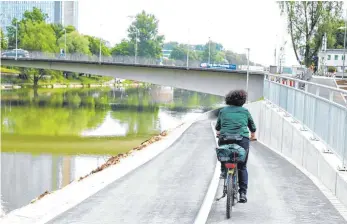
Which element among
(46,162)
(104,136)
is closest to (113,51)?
(104,136)

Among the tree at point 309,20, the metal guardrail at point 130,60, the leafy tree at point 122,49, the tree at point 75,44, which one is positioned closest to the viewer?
the metal guardrail at point 130,60

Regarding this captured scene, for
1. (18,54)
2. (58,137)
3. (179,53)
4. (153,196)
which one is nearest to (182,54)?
(179,53)

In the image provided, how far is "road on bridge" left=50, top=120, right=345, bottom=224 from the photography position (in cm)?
849

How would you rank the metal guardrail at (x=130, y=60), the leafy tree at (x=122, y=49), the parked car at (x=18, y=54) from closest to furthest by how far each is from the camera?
the metal guardrail at (x=130, y=60) < the parked car at (x=18, y=54) < the leafy tree at (x=122, y=49)

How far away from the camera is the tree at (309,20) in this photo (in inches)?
2383

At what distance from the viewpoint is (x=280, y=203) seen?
31.1 ft

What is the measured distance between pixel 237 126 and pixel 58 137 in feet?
106

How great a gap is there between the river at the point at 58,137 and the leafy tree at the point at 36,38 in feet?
78.1

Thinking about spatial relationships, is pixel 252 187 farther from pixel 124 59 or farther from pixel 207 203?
pixel 124 59

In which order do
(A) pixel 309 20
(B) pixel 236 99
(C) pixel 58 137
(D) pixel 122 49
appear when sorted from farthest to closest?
1. (D) pixel 122 49
2. (A) pixel 309 20
3. (C) pixel 58 137
4. (B) pixel 236 99

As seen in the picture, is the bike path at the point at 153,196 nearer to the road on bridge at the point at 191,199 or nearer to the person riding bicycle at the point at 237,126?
the road on bridge at the point at 191,199

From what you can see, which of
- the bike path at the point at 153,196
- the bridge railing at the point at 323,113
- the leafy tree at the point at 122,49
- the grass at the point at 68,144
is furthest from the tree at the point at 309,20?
the leafy tree at the point at 122,49

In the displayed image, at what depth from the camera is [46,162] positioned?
1134 inches

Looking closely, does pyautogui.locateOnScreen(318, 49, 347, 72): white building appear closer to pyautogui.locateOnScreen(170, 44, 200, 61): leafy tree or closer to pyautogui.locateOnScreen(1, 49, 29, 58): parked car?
pyautogui.locateOnScreen(1, 49, 29, 58): parked car
